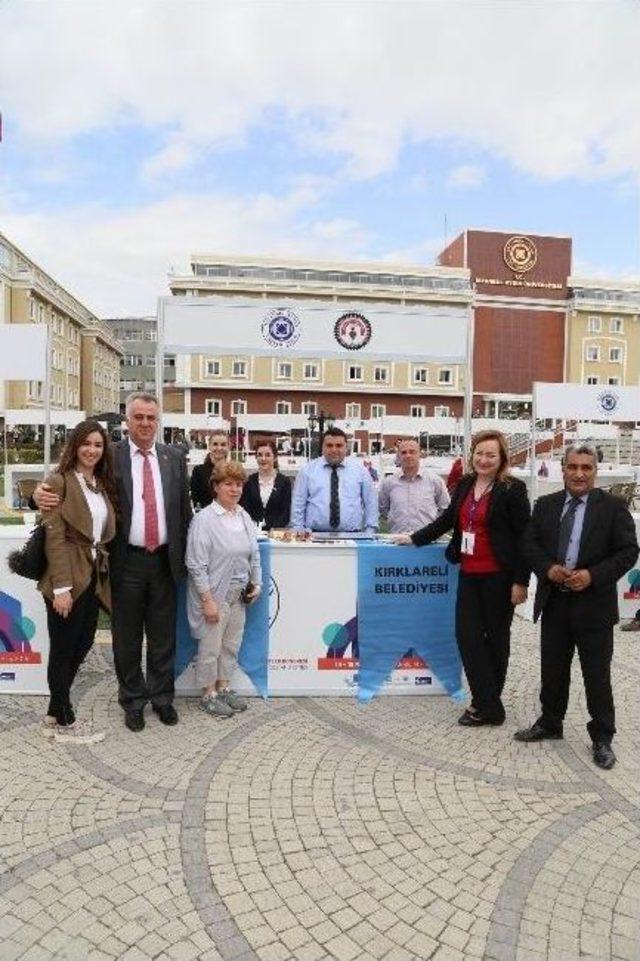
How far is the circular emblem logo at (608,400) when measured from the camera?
14.7 metres

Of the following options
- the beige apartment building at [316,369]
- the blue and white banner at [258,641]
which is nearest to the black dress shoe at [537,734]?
the blue and white banner at [258,641]

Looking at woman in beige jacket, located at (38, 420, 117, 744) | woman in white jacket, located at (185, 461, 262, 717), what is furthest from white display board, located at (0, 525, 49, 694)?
woman in white jacket, located at (185, 461, 262, 717)

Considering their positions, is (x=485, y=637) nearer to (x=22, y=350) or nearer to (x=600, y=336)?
(x=22, y=350)

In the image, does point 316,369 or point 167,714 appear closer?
point 167,714

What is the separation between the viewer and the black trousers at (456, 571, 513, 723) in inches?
183

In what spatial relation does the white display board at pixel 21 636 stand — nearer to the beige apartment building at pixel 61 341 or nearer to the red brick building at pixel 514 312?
the beige apartment building at pixel 61 341

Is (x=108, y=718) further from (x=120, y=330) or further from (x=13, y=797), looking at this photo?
(x=120, y=330)

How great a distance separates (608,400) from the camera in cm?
1527

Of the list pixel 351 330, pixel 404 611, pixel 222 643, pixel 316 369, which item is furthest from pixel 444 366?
pixel 222 643

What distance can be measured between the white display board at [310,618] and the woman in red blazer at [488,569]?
799 millimetres

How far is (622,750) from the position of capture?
4336mm

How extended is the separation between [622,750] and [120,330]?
12396 cm

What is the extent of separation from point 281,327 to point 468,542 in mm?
3346

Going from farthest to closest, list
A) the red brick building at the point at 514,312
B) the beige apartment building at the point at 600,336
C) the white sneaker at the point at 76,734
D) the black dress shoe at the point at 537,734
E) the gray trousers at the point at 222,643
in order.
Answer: the beige apartment building at the point at 600,336, the red brick building at the point at 514,312, the gray trousers at the point at 222,643, the black dress shoe at the point at 537,734, the white sneaker at the point at 76,734
